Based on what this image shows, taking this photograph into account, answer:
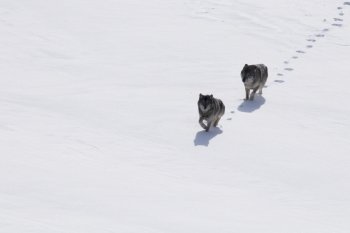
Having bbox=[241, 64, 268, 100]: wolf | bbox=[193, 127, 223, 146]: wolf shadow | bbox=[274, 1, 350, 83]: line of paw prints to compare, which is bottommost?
bbox=[193, 127, 223, 146]: wolf shadow

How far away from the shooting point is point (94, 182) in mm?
12438

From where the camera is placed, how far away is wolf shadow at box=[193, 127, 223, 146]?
653 inches

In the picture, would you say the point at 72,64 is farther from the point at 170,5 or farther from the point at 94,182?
the point at 94,182

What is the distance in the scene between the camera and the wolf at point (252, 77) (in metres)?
19.1

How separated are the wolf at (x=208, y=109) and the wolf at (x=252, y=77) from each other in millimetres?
2128

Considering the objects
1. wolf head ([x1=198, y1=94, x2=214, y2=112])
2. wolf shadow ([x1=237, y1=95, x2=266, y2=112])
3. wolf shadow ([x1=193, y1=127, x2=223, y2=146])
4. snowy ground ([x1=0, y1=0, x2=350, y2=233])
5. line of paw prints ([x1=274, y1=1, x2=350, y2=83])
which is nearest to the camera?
snowy ground ([x1=0, y1=0, x2=350, y2=233])

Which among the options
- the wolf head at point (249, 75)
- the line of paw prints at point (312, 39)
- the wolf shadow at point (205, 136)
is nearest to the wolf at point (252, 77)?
the wolf head at point (249, 75)

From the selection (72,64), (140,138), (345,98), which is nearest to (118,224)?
(140,138)

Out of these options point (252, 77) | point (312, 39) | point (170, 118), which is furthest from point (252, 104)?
point (312, 39)

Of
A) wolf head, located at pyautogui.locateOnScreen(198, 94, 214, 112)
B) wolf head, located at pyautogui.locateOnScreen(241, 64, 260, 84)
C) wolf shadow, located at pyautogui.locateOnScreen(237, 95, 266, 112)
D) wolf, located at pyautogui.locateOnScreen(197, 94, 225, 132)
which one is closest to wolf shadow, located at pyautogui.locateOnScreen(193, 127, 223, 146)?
wolf, located at pyautogui.locateOnScreen(197, 94, 225, 132)

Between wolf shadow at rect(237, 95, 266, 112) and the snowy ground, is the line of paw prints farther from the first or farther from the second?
wolf shadow at rect(237, 95, 266, 112)

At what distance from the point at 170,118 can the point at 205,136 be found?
1480mm

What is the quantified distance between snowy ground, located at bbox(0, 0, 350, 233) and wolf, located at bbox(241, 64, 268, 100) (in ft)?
1.27

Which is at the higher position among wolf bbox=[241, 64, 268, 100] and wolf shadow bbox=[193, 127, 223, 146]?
wolf bbox=[241, 64, 268, 100]
